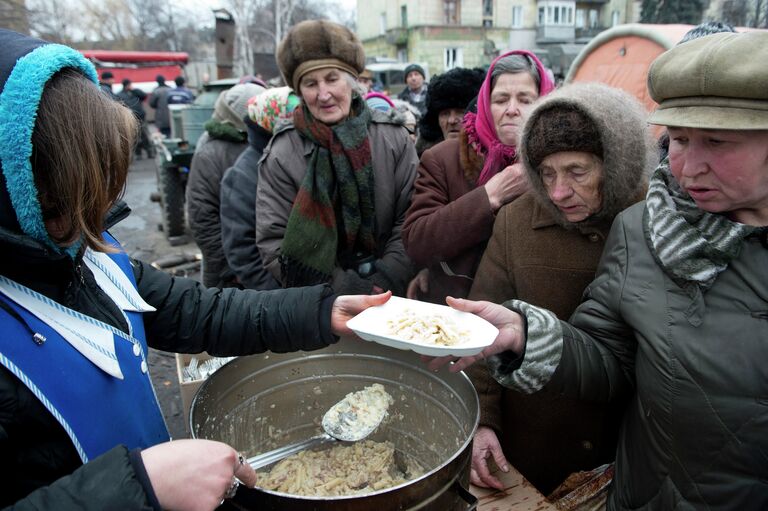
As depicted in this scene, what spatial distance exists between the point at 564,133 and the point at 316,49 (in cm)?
147

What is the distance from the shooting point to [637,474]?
1451 millimetres

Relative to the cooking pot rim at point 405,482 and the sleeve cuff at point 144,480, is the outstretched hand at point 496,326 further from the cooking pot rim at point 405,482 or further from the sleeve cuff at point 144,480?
the sleeve cuff at point 144,480

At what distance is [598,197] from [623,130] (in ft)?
0.77

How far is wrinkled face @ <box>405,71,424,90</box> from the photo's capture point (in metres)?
9.28

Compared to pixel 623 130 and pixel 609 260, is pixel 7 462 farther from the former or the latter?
pixel 623 130

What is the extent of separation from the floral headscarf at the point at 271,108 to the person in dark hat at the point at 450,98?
44.2 inches

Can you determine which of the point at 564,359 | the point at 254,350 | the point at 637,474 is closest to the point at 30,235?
the point at 254,350

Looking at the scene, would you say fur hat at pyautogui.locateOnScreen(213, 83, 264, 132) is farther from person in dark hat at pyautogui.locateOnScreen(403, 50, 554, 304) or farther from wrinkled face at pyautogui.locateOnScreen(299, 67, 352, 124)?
person in dark hat at pyautogui.locateOnScreen(403, 50, 554, 304)

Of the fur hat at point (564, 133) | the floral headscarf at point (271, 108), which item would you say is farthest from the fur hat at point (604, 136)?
the floral headscarf at point (271, 108)

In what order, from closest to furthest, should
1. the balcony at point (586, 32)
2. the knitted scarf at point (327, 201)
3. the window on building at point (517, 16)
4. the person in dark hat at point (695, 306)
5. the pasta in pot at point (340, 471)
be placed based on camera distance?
the person in dark hat at point (695, 306) < the pasta in pot at point (340, 471) < the knitted scarf at point (327, 201) < the window on building at point (517, 16) < the balcony at point (586, 32)

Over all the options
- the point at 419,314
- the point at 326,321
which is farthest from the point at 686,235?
the point at 326,321

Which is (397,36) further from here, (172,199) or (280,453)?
(280,453)

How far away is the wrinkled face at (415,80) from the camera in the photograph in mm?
9281

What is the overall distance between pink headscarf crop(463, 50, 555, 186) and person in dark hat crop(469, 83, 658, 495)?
0.46 meters
